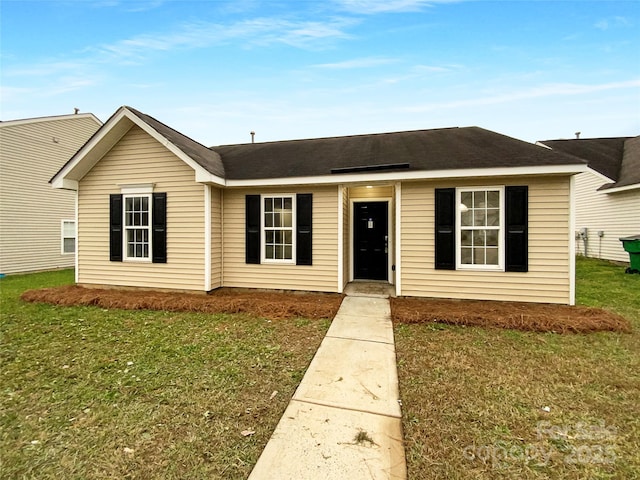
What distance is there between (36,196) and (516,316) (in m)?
16.6

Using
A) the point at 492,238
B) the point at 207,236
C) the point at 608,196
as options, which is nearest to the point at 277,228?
the point at 207,236

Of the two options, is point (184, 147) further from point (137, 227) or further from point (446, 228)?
point (446, 228)

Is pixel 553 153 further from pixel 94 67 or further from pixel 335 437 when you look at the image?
pixel 94 67

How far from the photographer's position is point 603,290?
288 inches

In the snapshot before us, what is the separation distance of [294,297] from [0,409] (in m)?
4.76

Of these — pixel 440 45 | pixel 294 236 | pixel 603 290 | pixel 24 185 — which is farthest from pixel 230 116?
pixel 603 290

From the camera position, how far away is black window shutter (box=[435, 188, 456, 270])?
618 cm

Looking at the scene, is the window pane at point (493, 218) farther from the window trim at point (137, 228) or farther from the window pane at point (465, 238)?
the window trim at point (137, 228)

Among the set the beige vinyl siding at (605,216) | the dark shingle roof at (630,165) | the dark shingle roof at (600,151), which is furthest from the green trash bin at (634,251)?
the dark shingle roof at (600,151)

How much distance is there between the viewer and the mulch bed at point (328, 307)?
15.8 ft

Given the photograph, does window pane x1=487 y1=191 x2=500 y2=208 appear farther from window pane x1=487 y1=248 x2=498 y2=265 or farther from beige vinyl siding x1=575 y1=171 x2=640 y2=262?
beige vinyl siding x1=575 y1=171 x2=640 y2=262

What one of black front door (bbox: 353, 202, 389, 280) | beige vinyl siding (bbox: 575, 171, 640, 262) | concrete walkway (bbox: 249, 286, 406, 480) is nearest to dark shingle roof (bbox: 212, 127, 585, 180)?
black front door (bbox: 353, 202, 389, 280)

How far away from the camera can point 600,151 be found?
1444 centimetres

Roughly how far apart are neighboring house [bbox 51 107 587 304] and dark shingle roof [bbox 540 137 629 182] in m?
10.00
